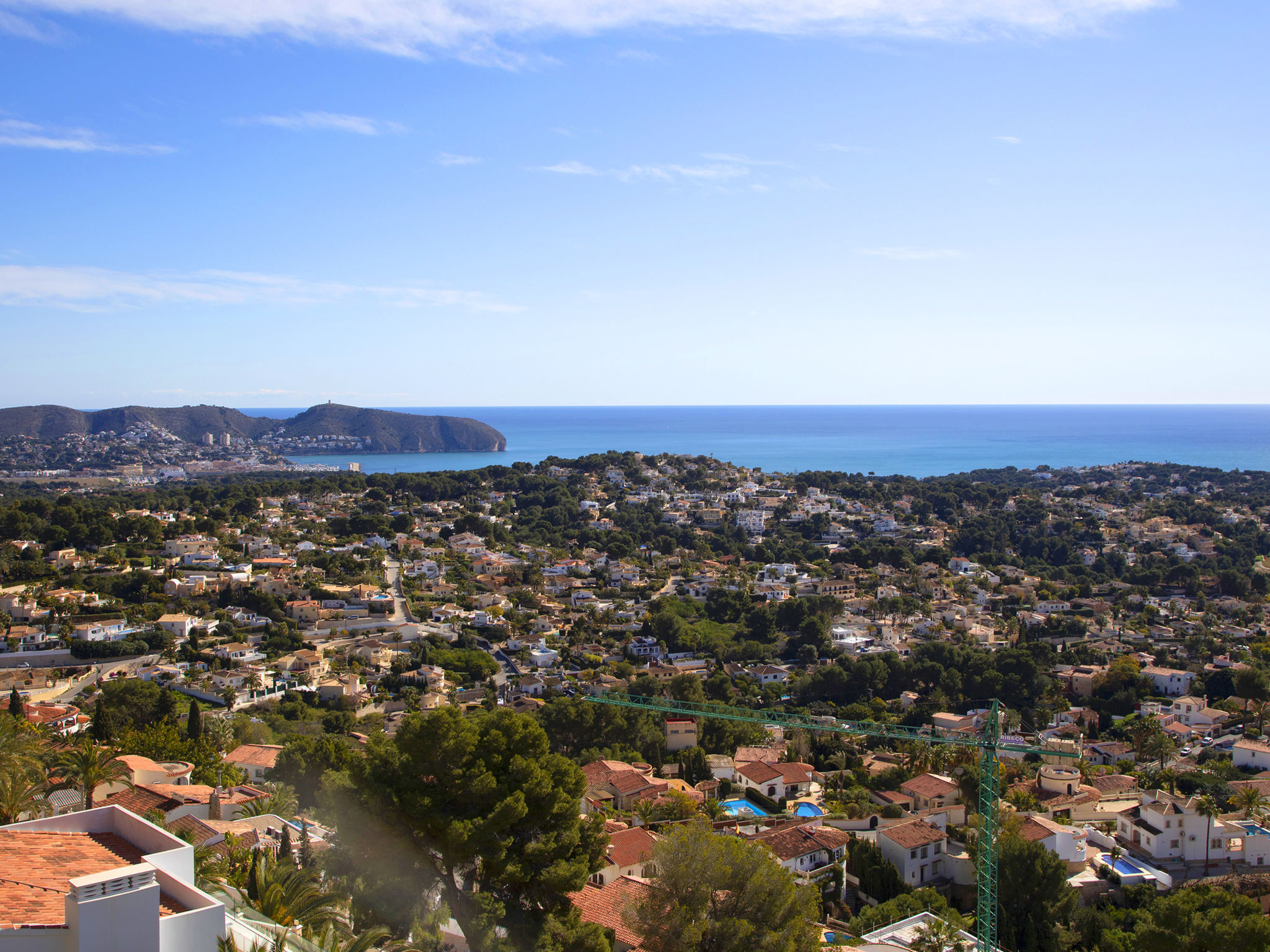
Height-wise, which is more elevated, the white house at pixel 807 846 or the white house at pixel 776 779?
the white house at pixel 807 846

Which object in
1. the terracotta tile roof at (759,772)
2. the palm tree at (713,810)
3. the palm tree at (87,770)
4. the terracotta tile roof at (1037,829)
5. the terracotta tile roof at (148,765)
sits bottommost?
the terracotta tile roof at (759,772)

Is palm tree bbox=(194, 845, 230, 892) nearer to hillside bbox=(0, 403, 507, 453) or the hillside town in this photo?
the hillside town

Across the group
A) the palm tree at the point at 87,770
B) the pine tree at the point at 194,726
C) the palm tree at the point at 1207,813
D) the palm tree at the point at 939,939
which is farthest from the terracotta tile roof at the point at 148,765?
the palm tree at the point at 1207,813

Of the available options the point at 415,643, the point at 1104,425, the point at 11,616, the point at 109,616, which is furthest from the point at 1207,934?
the point at 1104,425

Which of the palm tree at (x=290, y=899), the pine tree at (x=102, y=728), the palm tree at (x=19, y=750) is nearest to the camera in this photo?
the palm tree at (x=290, y=899)

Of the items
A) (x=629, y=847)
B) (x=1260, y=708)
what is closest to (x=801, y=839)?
(x=629, y=847)

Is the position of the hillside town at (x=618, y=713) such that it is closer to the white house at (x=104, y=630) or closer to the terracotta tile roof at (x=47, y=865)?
the terracotta tile roof at (x=47, y=865)

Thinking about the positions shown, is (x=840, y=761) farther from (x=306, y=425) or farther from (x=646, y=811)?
(x=306, y=425)
